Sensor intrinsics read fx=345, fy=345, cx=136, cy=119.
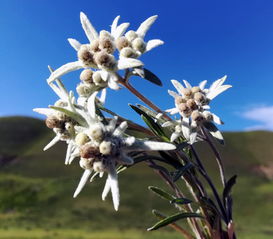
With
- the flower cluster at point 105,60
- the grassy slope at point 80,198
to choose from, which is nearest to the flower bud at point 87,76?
the flower cluster at point 105,60

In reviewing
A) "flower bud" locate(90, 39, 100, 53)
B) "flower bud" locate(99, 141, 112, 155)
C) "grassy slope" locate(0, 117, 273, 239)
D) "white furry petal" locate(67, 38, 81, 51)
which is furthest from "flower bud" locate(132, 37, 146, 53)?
"grassy slope" locate(0, 117, 273, 239)

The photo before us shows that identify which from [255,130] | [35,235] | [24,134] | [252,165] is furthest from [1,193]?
[255,130]

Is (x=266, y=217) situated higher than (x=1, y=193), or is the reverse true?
(x=1, y=193)

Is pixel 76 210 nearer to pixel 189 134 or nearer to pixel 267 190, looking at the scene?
pixel 267 190

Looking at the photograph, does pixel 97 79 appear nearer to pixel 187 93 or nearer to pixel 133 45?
pixel 133 45

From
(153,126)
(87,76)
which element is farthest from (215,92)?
(87,76)
